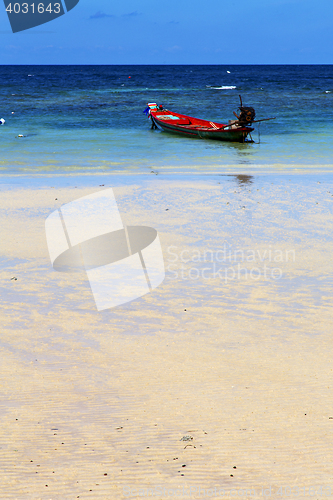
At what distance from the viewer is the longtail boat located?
23.3m

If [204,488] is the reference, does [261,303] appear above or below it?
below

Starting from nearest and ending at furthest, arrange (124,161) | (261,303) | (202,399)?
(202,399) → (261,303) → (124,161)

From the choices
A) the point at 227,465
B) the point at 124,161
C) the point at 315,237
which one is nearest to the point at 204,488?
the point at 227,465

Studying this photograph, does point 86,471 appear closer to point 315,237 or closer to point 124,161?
point 315,237

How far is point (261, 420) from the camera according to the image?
424 centimetres

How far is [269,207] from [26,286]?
6114 millimetres

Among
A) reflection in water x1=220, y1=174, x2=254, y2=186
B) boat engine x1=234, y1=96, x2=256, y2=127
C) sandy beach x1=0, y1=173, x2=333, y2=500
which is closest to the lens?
sandy beach x1=0, y1=173, x2=333, y2=500

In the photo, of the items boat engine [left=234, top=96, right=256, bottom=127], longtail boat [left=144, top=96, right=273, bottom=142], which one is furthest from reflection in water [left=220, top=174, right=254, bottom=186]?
boat engine [left=234, top=96, right=256, bottom=127]

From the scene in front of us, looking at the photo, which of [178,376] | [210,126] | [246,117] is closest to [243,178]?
[246,117]

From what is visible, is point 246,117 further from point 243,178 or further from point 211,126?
point 243,178

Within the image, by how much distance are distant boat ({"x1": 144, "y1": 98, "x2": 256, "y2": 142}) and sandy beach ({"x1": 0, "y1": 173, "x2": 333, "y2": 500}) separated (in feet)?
50.1

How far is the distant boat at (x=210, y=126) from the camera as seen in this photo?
76.5 ft

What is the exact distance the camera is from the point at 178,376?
4.88 metres

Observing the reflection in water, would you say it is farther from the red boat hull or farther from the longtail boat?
the red boat hull
